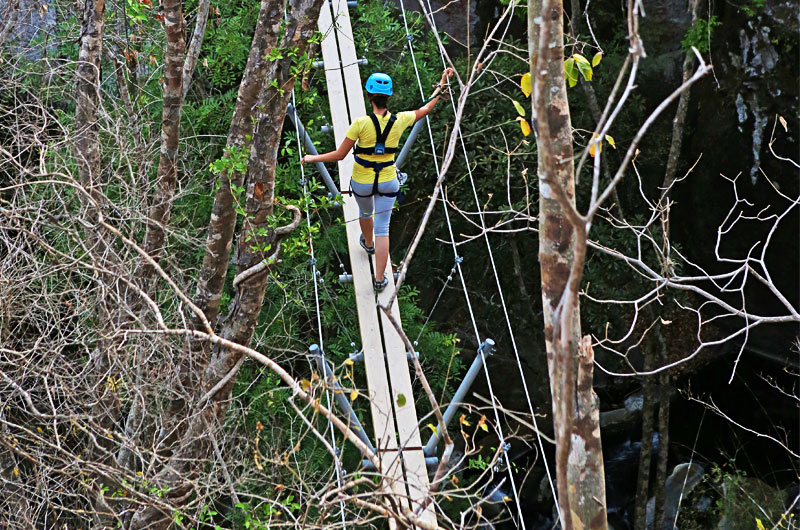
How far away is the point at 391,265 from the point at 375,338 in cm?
67

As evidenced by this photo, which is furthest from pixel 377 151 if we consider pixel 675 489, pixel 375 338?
pixel 675 489

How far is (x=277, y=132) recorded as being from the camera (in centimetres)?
332

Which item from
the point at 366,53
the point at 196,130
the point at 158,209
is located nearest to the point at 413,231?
the point at 366,53

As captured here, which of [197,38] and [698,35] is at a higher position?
[197,38]

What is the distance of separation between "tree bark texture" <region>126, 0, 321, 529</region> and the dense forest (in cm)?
1

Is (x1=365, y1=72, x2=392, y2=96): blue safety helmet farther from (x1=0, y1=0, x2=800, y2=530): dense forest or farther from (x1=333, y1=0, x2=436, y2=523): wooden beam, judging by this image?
(x1=333, y1=0, x2=436, y2=523): wooden beam

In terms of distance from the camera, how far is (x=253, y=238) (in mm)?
3430

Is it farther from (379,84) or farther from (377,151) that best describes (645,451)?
(379,84)

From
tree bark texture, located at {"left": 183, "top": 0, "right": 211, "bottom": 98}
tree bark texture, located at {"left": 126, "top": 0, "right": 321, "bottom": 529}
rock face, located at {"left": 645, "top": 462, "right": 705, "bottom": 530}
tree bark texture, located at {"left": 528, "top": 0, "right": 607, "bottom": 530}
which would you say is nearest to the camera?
tree bark texture, located at {"left": 528, "top": 0, "right": 607, "bottom": 530}

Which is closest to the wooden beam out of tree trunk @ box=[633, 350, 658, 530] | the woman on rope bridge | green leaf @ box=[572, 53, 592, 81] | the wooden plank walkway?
the wooden plank walkway

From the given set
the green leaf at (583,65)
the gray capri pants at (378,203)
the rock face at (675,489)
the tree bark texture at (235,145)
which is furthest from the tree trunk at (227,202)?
the rock face at (675,489)

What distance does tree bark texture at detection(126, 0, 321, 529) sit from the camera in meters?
3.27

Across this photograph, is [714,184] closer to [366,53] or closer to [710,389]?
[710,389]

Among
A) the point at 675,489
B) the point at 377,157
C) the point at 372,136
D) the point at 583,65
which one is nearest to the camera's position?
the point at 583,65
